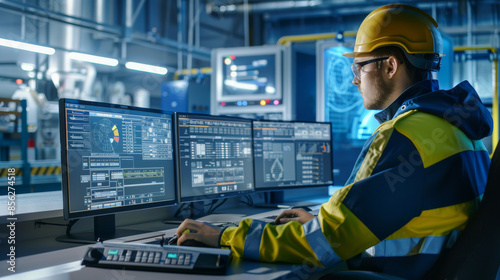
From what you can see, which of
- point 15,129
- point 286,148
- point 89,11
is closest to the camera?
point 286,148

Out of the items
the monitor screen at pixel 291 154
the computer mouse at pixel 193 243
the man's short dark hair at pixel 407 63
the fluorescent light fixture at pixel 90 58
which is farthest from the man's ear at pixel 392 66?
the fluorescent light fixture at pixel 90 58

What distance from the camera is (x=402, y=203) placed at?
1.21m

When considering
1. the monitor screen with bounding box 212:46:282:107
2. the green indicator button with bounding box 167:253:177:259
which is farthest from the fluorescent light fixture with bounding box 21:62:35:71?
the green indicator button with bounding box 167:253:177:259

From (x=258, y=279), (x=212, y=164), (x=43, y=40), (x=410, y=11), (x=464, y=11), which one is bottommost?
(x=258, y=279)

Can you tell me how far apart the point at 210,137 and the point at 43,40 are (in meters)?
6.98

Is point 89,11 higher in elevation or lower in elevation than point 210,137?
higher

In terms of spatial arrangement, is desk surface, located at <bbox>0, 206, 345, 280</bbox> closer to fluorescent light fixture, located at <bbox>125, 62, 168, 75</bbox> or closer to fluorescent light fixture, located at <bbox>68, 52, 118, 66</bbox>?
fluorescent light fixture, located at <bbox>68, 52, 118, 66</bbox>

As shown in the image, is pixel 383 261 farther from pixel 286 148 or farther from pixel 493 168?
pixel 286 148

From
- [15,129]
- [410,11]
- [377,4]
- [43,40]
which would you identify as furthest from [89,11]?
[410,11]

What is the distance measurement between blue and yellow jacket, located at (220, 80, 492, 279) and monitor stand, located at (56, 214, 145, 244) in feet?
1.84

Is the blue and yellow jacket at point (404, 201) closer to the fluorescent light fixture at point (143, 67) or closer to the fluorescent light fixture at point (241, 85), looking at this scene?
the fluorescent light fixture at point (241, 85)

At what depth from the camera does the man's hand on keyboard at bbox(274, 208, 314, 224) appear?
5.27ft

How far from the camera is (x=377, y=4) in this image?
29.1ft

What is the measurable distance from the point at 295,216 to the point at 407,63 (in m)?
0.63
